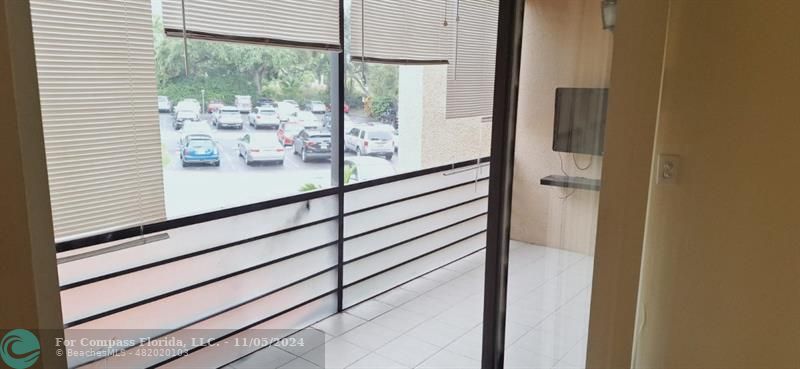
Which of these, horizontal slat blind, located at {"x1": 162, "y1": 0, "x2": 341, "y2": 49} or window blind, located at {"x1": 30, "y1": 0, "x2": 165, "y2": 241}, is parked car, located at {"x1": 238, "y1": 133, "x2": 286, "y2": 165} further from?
window blind, located at {"x1": 30, "y1": 0, "x2": 165, "y2": 241}

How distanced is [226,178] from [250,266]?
20.7 inches

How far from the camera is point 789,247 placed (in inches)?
72.1

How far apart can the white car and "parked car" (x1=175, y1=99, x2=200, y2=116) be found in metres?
0.53

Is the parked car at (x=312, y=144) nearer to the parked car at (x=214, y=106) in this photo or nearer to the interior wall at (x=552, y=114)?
the parked car at (x=214, y=106)

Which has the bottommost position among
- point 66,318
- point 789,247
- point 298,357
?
point 298,357

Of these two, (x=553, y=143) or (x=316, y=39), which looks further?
(x=316, y=39)

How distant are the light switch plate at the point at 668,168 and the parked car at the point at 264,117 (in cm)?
196

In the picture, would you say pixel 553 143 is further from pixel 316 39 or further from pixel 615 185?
pixel 316 39

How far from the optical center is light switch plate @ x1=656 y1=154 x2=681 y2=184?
Answer: 2006mm

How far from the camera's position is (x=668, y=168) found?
202cm

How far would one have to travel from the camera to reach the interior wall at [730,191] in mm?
1791

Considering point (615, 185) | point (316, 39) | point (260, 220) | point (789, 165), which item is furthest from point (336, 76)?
point (789, 165)

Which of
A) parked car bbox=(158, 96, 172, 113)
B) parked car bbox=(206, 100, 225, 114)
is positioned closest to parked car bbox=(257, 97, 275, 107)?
parked car bbox=(206, 100, 225, 114)

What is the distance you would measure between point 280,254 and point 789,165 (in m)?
2.47
